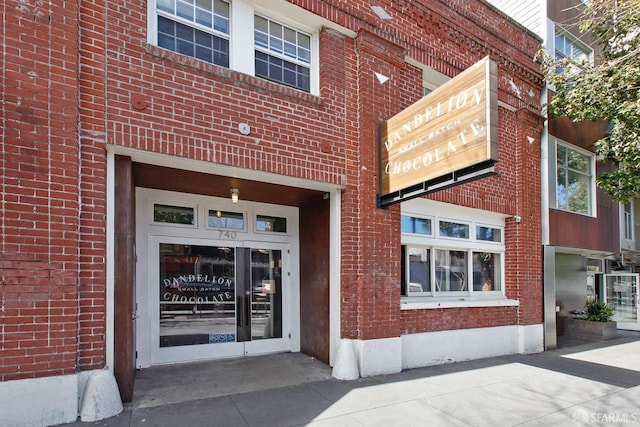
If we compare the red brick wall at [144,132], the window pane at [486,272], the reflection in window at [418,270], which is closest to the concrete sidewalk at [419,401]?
the red brick wall at [144,132]

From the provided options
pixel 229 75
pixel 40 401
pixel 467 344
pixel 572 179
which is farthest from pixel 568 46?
pixel 40 401

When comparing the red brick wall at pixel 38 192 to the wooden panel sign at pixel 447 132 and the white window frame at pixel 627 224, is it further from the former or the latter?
the white window frame at pixel 627 224

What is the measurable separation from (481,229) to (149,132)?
7478 mm

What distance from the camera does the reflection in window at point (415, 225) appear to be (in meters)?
7.48

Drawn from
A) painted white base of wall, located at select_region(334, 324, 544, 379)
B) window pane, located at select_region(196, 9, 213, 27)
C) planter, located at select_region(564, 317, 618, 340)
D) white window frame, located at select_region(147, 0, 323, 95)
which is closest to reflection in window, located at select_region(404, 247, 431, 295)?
painted white base of wall, located at select_region(334, 324, 544, 379)

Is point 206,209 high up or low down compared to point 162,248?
up

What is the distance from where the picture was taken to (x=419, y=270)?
25.4ft

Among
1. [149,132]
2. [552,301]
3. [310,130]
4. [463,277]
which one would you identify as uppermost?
[310,130]

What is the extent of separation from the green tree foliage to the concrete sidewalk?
470 centimetres

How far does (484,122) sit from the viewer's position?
454 centimetres

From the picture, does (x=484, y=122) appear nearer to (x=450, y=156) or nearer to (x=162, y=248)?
(x=450, y=156)

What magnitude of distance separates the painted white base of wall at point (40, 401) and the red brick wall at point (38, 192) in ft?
0.30

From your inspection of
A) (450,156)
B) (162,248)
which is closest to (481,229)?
(450,156)

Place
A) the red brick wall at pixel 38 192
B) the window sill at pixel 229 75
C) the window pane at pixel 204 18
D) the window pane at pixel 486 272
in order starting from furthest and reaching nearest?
the window pane at pixel 486 272, the window pane at pixel 204 18, the window sill at pixel 229 75, the red brick wall at pixel 38 192
